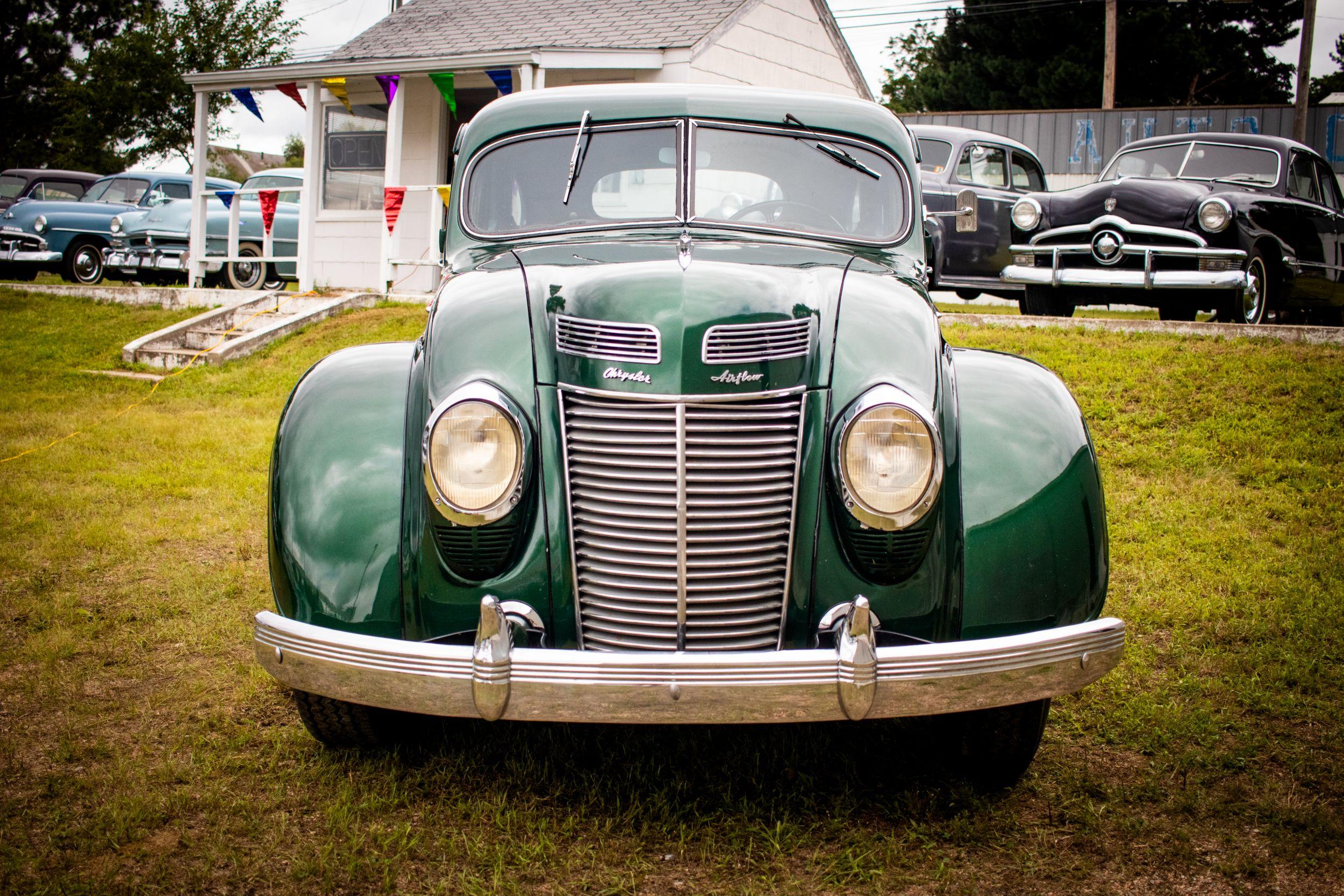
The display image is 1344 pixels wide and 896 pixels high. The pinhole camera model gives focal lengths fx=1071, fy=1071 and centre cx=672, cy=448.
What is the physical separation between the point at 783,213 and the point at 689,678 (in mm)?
2014

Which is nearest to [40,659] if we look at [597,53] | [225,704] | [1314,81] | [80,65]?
[225,704]

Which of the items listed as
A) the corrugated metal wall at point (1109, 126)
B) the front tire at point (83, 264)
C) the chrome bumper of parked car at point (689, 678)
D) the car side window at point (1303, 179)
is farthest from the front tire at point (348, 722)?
the corrugated metal wall at point (1109, 126)

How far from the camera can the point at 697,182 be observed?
11.9 feet

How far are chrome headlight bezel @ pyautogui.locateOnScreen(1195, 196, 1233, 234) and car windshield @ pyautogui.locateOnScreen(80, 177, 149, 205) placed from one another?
49.5ft

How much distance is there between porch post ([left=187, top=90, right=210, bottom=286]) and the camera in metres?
14.0

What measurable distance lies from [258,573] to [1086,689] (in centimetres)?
352

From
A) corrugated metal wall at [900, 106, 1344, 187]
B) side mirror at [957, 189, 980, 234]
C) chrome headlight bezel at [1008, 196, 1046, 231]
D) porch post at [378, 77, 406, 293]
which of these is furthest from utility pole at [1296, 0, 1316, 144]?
side mirror at [957, 189, 980, 234]

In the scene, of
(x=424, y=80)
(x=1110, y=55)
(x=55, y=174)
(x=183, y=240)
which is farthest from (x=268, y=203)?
(x=1110, y=55)

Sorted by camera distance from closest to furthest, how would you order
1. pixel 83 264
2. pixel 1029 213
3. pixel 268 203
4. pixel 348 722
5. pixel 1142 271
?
pixel 348 722
pixel 1142 271
pixel 1029 213
pixel 268 203
pixel 83 264

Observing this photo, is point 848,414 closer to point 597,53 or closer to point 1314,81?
point 597,53

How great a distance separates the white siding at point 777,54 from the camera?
12.5 metres

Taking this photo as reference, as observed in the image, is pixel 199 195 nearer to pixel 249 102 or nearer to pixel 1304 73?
pixel 249 102

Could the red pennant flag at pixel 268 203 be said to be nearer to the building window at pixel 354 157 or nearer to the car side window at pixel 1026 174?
the building window at pixel 354 157

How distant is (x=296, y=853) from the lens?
2627 millimetres
